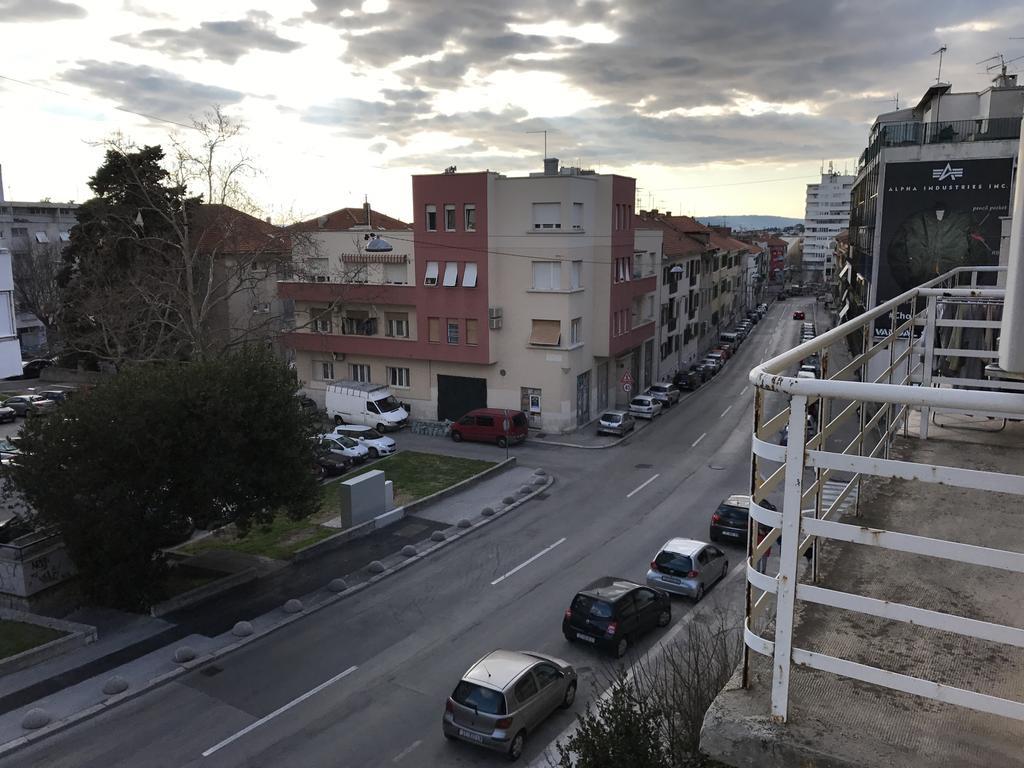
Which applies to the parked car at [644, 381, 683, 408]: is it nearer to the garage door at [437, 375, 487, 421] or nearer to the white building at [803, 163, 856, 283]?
the garage door at [437, 375, 487, 421]

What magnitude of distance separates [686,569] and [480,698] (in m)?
7.51

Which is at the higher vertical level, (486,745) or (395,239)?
(395,239)

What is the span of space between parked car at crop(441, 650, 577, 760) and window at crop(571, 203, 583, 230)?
2458cm

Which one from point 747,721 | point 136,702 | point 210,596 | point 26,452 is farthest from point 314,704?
point 747,721

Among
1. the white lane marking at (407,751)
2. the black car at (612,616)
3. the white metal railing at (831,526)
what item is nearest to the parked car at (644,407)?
the black car at (612,616)

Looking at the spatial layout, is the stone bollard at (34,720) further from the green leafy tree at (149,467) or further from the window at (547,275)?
the window at (547,275)

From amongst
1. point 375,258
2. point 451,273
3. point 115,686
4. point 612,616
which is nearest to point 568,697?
point 612,616

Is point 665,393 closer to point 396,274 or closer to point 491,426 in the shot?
point 491,426

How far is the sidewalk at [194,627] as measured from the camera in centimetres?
1427

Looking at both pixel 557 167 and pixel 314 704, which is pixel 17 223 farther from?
pixel 314 704

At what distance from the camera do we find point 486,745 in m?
12.3

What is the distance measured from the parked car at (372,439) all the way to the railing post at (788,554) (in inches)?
1153

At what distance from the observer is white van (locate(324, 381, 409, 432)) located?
119 feet

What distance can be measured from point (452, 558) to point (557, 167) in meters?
23.8
